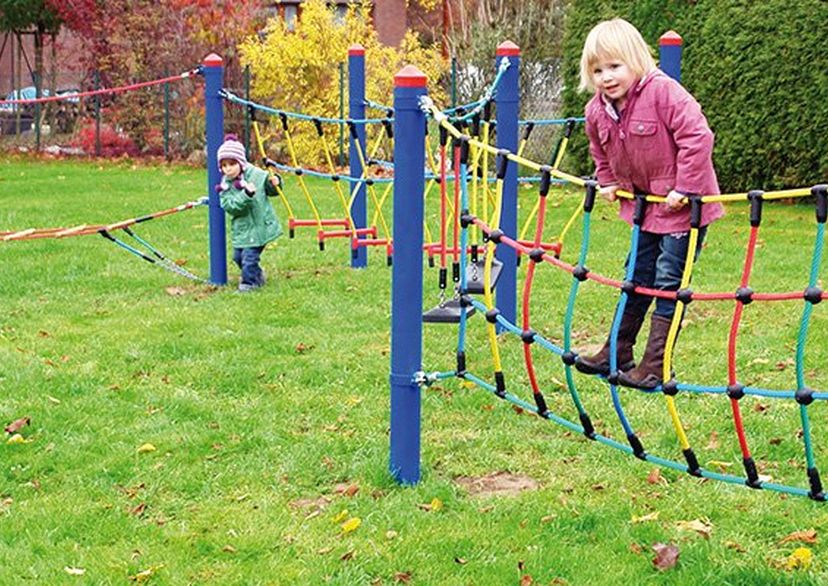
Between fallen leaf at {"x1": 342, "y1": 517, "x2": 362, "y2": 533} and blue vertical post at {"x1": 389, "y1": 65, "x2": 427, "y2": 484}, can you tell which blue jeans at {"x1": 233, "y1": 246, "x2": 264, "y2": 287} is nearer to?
blue vertical post at {"x1": 389, "y1": 65, "x2": 427, "y2": 484}

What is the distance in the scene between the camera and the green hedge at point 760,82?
39.5 ft

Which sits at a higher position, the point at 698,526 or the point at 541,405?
the point at 541,405

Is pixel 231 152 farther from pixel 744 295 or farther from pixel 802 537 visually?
pixel 744 295

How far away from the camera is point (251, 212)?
8664 mm

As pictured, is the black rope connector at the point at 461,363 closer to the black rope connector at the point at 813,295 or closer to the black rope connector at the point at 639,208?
the black rope connector at the point at 639,208

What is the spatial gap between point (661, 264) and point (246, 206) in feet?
15.2

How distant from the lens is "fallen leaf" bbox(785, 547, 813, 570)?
3998mm

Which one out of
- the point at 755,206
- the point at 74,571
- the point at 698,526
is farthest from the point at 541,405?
the point at 74,571

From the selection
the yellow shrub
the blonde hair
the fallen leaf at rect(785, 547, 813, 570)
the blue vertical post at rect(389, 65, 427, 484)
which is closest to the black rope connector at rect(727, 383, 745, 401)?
the fallen leaf at rect(785, 547, 813, 570)

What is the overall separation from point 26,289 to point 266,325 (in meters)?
2.24

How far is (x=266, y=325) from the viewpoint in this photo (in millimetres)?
7516

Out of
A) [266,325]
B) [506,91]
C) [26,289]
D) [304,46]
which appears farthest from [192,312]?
[304,46]

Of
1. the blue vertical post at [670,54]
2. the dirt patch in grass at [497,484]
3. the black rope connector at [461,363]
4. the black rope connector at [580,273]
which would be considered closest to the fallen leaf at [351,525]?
the dirt patch in grass at [497,484]

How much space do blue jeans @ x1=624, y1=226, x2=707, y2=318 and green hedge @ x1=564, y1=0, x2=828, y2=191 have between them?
7.98 metres
